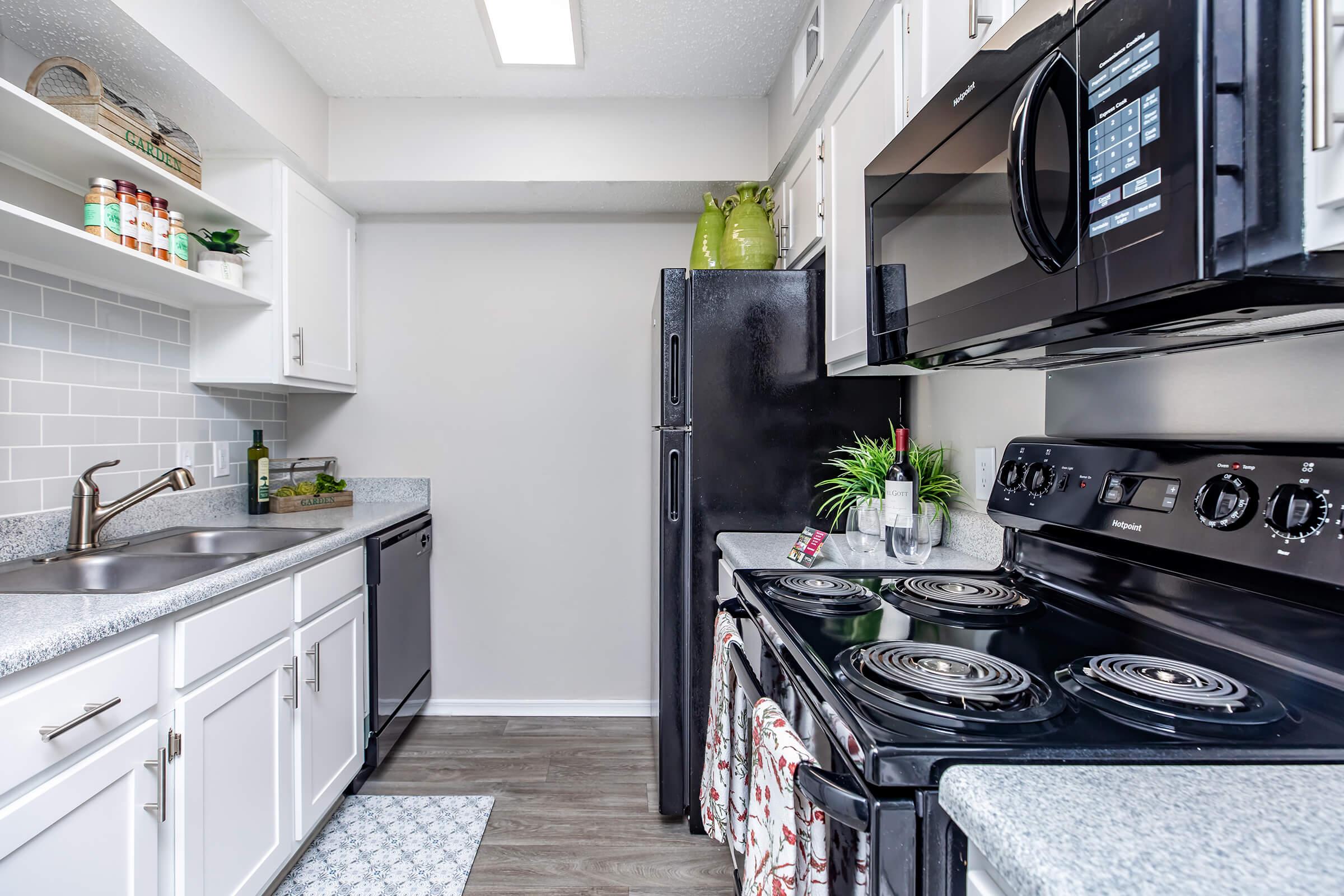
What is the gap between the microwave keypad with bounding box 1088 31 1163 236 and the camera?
0.64m

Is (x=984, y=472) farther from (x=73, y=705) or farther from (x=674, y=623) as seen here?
(x=73, y=705)

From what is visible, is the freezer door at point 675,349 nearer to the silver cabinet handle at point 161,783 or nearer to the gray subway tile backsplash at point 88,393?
the silver cabinet handle at point 161,783

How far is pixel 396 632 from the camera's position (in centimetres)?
245

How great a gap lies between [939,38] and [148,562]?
2.13 m

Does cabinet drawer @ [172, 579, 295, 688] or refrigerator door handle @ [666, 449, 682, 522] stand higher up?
refrigerator door handle @ [666, 449, 682, 522]

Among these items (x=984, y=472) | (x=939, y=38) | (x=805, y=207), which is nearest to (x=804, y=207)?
(x=805, y=207)

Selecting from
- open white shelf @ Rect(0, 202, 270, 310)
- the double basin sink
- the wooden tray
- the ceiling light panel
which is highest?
the ceiling light panel

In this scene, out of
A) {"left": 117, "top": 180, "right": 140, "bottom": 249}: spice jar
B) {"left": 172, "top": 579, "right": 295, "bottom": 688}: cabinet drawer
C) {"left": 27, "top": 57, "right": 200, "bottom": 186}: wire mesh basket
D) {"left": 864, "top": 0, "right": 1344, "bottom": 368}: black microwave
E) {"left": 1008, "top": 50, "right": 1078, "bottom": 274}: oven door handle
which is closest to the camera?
{"left": 864, "top": 0, "right": 1344, "bottom": 368}: black microwave

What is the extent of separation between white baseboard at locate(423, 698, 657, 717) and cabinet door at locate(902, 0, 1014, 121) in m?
2.46

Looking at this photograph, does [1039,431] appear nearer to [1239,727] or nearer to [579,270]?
[1239,727]

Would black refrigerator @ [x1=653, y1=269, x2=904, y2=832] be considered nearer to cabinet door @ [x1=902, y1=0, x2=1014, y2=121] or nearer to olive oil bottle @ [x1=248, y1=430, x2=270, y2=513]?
cabinet door @ [x1=902, y1=0, x2=1014, y2=121]

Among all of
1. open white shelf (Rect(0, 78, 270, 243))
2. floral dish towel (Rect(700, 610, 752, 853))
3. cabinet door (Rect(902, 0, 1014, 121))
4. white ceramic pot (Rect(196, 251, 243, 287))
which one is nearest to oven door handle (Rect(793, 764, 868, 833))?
floral dish towel (Rect(700, 610, 752, 853))

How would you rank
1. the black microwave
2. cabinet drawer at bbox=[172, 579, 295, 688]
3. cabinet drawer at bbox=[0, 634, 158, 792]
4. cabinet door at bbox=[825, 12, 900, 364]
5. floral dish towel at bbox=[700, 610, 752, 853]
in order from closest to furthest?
the black microwave, cabinet drawer at bbox=[0, 634, 158, 792], floral dish towel at bbox=[700, 610, 752, 853], cabinet drawer at bbox=[172, 579, 295, 688], cabinet door at bbox=[825, 12, 900, 364]

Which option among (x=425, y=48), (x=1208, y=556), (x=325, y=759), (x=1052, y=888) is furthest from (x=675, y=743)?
(x=425, y=48)
